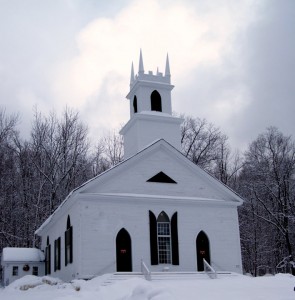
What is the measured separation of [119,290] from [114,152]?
116 ft

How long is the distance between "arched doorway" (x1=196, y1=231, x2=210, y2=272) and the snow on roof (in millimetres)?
13147

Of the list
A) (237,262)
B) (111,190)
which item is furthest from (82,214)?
(237,262)

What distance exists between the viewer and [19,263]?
31047 millimetres

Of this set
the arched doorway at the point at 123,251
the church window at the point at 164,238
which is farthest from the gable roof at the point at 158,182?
the arched doorway at the point at 123,251

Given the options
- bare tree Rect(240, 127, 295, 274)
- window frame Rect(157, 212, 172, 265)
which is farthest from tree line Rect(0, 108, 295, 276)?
window frame Rect(157, 212, 172, 265)

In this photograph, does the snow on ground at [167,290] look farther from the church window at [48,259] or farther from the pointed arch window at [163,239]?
the church window at [48,259]

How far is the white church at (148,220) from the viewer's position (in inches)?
918

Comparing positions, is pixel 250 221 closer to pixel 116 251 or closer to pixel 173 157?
pixel 173 157

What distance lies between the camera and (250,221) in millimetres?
45156

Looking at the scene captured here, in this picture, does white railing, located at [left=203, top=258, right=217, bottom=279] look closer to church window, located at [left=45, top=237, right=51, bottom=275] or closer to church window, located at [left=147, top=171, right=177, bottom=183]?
church window, located at [left=147, top=171, right=177, bottom=183]

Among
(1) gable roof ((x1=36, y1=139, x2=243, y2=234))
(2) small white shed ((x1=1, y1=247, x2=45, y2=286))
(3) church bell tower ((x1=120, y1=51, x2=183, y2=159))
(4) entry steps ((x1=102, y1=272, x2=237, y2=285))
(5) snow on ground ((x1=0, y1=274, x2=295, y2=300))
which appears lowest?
(5) snow on ground ((x1=0, y1=274, x2=295, y2=300))

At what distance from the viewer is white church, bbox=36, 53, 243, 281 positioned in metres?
23.3

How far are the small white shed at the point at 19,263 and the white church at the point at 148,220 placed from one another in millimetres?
A: 4189

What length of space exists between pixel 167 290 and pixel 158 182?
13.0m
